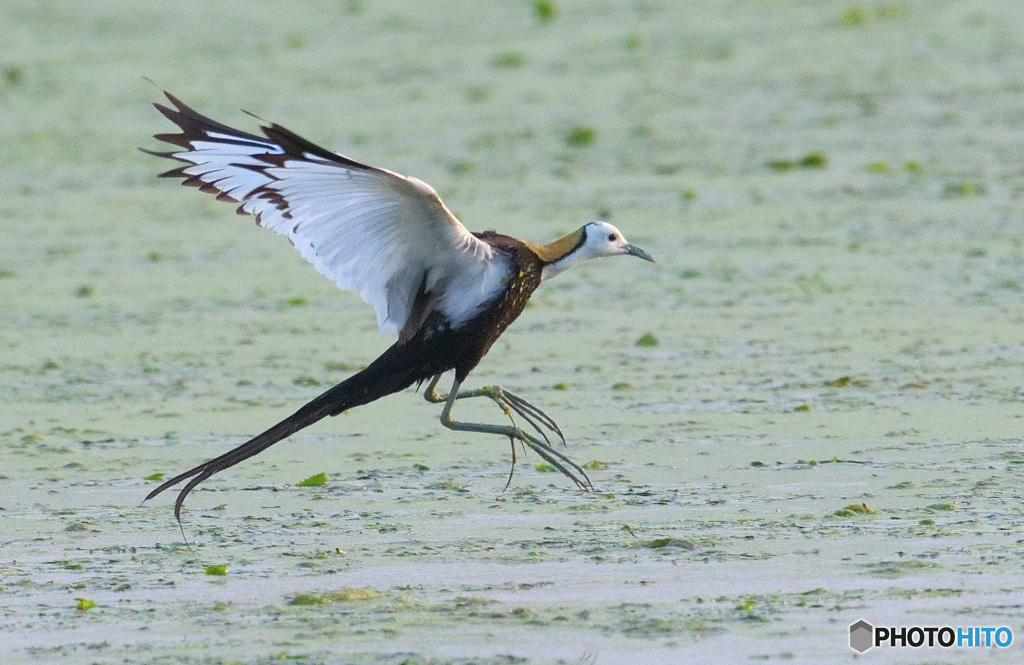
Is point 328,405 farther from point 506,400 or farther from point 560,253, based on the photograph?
point 560,253

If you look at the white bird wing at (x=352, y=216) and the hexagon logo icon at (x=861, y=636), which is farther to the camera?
the white bird wing at (x=352, y=216)

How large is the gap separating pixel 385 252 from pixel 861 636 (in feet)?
6.92

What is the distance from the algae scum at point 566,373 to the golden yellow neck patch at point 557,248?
0.82 m

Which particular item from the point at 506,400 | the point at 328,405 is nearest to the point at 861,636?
the point at 506,400

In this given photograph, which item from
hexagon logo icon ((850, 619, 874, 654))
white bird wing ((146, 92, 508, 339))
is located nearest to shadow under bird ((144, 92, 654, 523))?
white bird wing ((146, 92, 508, 339))

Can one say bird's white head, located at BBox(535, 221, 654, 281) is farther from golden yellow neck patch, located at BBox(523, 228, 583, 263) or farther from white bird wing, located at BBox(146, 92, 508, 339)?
white bird wing, located at BBox(146, 92, 508, 339)

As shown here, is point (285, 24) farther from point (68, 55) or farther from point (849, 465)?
point (849, 465)

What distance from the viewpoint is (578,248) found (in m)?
6.62

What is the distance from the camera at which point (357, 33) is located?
18.5 meters

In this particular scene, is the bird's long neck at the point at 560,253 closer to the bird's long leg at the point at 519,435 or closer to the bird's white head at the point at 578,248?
the bird's white head at the point at 578,248

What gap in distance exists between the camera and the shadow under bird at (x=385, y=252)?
229 inches

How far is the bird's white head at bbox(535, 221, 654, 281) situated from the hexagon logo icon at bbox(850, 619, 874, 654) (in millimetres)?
1920

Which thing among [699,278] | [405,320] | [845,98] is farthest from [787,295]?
[845,98]

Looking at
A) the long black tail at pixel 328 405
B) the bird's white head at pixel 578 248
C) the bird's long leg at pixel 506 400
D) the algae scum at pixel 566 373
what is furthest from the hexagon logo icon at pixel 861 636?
the long black tail at pixel 328 405
